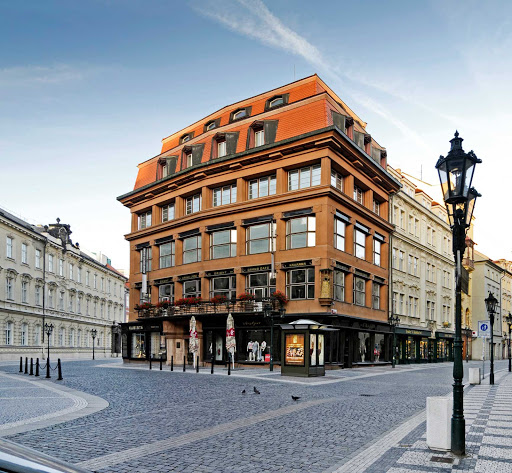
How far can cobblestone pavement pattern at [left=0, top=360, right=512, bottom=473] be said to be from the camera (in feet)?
27.2

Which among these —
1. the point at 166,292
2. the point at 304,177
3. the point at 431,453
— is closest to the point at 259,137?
the point at 304,177

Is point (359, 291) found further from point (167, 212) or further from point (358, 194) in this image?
point (167, 212)

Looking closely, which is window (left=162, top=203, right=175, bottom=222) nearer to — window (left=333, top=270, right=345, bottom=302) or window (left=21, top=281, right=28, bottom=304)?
window (left=333, top=270, right=345, bottom=302)

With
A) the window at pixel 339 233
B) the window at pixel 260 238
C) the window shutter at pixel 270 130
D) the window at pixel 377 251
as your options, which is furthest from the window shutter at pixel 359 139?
the window at pixel 260 238

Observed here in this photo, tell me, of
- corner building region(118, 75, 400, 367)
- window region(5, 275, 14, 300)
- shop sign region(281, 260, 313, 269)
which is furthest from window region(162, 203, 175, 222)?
window region(5, 275, 14, 300)

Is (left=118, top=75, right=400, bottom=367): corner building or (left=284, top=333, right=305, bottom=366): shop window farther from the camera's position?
(left=118, top=75, right=400, bottom=367): corner building

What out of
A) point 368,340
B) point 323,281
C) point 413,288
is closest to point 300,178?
point 323,281

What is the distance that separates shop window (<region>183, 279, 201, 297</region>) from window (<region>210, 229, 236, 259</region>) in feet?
8.50

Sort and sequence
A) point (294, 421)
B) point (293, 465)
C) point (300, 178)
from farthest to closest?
point (300, 178) < point (294, 421) < point (293, 465)

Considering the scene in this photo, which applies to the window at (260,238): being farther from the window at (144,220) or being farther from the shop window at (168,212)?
the window at (144,220)

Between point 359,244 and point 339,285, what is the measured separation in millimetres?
5049

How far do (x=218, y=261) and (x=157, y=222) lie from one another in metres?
9.89

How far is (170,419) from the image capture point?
41.3 ft

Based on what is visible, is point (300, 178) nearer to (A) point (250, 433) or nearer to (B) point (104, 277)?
(A) point (250, 433)
